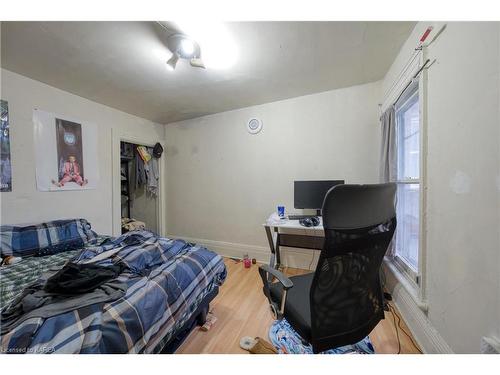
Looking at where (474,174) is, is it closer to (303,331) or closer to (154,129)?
(303,331)

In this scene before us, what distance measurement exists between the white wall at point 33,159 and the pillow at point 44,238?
233mm

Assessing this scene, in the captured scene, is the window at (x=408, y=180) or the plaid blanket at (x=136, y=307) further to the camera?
the window at (x=408, y=180)

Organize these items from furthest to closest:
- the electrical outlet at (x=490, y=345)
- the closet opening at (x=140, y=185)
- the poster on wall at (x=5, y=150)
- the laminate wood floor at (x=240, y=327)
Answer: the closet opening at (x=140, y=185), the poster on wall at (x=5, y=150), the laminate wood floor at (x=240, y=327), the electrical outlet at (x=490, y=345)

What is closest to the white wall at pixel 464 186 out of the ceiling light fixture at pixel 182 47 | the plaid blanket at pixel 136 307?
the plaid blanket at pixel 136 307

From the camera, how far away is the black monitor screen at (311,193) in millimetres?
2293

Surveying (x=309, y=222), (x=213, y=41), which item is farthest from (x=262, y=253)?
(x=213, y=41)

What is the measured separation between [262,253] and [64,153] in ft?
9.30

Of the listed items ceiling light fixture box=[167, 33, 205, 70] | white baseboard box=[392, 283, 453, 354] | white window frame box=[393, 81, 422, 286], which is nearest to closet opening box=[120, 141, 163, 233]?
ceiling light fixture box=[167, 33, 205, 70]

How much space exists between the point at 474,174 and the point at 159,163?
12.5 ft

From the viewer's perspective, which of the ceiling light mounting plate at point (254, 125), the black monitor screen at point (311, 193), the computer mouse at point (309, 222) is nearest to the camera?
the computer mouse at point (309, 222)

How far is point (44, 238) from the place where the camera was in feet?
6.15

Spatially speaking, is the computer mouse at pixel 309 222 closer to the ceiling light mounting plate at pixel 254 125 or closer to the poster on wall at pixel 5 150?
the ceiling light mounting plate at pixel 254 125

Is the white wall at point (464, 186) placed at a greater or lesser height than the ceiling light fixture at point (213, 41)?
lesser
